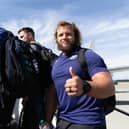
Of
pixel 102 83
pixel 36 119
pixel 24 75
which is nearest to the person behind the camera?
pixel 102 83

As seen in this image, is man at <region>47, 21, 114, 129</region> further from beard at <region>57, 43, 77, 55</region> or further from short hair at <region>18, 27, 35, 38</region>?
short hair at <region>18, 27, 35, 38</region>

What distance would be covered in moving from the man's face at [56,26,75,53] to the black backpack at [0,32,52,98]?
0.26 meters

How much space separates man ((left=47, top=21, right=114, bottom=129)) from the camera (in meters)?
3.46

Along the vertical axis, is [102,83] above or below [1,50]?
below

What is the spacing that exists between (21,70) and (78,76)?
542mm

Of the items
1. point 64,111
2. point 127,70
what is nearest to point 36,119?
point 64,111

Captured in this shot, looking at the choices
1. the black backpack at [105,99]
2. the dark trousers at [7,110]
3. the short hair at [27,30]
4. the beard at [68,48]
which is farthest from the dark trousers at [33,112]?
the short hair at [27,30]

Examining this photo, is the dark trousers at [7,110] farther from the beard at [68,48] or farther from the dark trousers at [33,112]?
the beard at [68,48]

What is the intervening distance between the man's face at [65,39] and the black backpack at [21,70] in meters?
0.26

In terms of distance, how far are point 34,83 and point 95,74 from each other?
58 cm

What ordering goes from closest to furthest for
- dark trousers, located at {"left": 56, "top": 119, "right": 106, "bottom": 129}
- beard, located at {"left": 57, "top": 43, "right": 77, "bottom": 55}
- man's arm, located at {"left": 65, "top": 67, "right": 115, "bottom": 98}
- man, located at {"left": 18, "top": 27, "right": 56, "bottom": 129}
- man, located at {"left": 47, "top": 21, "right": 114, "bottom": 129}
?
man's arm, located at {"left": 65, "top": 67, "right": 115, "bottom": 98} → man, located at {"left": 47, "top": 21, "right": 114, "bottom": 129} → dark trousers, located at {"left": 56, "top": 119, "right": 106, "bottom": 129} → beard, located at {"left": 57, "top": 43, "right": 77, "bottom": 55} → man, located at {"left": 18, "top": 27, "right": 56, "bottom": 129}

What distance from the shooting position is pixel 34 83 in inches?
149

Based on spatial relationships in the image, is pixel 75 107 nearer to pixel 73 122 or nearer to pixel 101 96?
pixel 73 122

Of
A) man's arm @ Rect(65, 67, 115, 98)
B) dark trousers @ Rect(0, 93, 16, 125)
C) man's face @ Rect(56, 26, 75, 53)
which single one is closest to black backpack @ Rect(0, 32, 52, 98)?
dark trousers @ Rect(0, 93, 16, 125)
